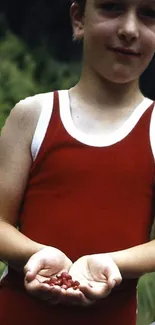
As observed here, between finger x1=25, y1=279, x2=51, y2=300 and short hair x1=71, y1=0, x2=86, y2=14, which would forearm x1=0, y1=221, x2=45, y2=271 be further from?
short hair x1=71, y1=0, x2=86, y2=14

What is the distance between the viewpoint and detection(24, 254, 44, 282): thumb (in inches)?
70.9

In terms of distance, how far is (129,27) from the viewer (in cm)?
195

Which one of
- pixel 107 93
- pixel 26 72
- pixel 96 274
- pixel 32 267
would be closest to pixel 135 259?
pixel 96 274

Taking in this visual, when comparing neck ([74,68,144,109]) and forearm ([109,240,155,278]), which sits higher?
neck ([74,68,144,109])

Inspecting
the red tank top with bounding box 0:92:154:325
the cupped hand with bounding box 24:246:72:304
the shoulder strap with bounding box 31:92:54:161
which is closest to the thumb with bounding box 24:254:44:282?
the cupped hand with bounding box 24:246:72:304

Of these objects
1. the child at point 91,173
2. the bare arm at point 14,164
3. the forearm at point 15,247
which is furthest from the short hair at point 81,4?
the forearm at point 15,247

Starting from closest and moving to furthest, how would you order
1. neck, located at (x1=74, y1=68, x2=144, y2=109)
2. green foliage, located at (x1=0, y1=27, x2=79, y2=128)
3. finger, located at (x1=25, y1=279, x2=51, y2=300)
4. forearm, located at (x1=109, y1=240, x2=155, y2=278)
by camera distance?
finger, located at (x1=25, y1=279, x2=51, y2=300) < forearm, located at (x1=109, y1=240, x2=155, y2=278) < neck, located at (x1=74, y1=68, x2=144, y2=109) < green foliage, located at (x1=0, y1=27, x2=79, y2=128)

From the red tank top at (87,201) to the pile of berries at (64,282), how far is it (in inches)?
5.7

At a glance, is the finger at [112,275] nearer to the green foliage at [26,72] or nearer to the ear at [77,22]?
the ear at [77,22]

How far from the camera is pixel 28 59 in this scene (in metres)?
7.26

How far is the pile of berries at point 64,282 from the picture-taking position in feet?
5.88

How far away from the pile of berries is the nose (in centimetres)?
52

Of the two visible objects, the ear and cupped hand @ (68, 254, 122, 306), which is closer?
cupped hand @ (68, 254, 122, 306)

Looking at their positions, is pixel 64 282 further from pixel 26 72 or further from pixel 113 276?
pixel 26 72
